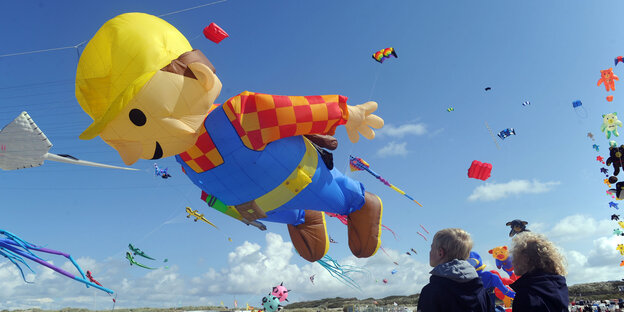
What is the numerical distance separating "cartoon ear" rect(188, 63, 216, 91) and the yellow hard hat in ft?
1.28

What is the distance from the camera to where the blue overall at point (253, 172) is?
20.8 feet

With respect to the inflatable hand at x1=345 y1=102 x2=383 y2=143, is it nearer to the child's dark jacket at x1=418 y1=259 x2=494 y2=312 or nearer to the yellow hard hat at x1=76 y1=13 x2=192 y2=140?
the yellow hard hat at x1=76 y1=13 x2=192 y2=140

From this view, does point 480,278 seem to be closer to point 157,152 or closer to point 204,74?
point 204,74

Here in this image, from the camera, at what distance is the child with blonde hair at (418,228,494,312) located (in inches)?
86.4

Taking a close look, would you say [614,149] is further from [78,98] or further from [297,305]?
[297,305]

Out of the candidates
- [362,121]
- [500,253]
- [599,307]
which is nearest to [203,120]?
[362,121]

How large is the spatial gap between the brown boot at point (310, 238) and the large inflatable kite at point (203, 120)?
1.37m

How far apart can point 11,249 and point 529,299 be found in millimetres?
5781

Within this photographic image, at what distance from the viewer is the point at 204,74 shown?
5793 mm

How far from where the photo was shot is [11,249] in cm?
528

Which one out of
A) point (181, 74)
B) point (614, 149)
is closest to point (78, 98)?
point (181, 74)

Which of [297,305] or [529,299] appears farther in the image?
[297,305]

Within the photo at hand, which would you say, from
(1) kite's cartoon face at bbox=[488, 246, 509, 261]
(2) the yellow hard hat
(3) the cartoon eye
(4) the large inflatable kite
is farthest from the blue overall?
(1) kite's cartoon face at bbox=[488, 246, 509, 261]

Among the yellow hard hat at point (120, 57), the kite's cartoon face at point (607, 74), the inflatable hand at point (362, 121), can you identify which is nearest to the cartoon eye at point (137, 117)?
the yellow hard hat at point (120, 57)
